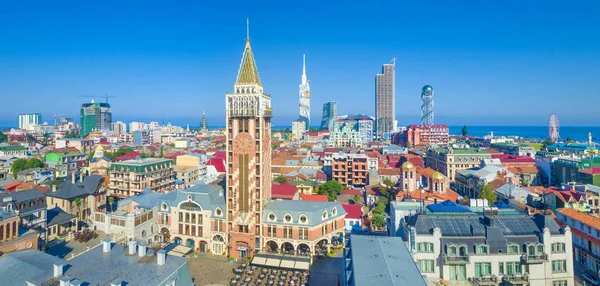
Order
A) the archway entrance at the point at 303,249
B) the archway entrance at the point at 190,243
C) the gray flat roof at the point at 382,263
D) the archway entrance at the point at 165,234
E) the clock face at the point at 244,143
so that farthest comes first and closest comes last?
the archway entrance at the point at 165,234 < the archway entrance at the point at 190,243 < the clock face at the point at 244,143 < the archway entrance at the point at 303,249 < the gray flat roof at the point at 382,263

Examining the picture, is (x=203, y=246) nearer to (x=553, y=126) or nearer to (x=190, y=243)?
(x=190, y=243)

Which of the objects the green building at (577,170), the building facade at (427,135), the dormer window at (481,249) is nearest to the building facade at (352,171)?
the green building at (577,170)

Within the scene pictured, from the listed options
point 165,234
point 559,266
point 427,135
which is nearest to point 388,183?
point 559,266

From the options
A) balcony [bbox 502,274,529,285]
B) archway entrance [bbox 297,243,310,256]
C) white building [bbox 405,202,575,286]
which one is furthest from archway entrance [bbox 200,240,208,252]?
balcony [bbox 502,274,529,285]

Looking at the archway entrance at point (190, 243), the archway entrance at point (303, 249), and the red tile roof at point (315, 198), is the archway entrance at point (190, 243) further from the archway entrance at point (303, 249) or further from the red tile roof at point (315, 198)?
the red tile roof at point (315, 198)

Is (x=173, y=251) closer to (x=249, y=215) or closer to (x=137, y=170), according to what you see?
(x=249, y=215)

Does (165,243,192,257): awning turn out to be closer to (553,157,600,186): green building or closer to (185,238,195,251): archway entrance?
(185,238,195,251): archway entrance

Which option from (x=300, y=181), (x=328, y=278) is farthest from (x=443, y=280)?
(x=300, y=181)

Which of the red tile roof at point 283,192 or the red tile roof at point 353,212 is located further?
the red tile roof at point 283,192
